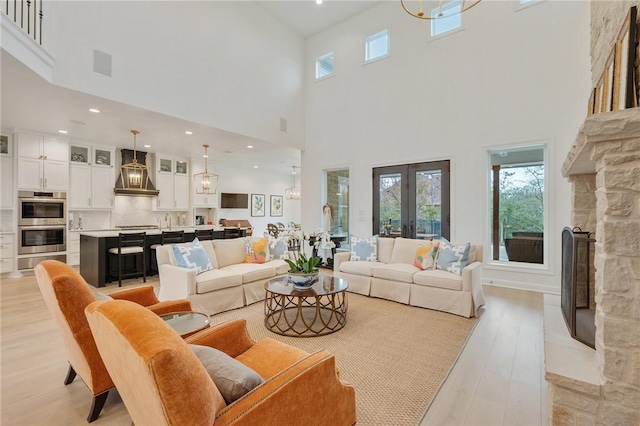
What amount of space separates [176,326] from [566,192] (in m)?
5.57

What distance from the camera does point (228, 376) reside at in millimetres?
1193

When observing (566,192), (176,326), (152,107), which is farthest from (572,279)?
(152,107)

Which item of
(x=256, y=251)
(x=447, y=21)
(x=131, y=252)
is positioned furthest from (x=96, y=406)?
(x=447, y=21)

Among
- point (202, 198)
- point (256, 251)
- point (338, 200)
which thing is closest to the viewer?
point (256, 251)

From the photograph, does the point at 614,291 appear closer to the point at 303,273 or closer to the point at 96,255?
the point at 303,273

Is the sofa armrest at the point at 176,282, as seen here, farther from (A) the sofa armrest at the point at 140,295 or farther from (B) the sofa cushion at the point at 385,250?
(B) the sofa cushion at the point at 385,250

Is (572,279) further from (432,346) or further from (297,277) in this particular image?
(297,277)

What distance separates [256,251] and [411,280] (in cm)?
239

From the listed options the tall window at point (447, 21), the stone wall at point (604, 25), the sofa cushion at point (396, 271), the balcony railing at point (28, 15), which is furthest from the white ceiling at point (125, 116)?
the stone wall at point (604, 25)

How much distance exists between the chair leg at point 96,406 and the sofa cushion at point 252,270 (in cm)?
227

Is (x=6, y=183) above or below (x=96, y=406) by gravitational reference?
above

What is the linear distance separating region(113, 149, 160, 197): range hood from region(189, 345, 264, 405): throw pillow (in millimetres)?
7360

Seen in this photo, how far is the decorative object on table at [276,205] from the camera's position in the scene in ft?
42.2

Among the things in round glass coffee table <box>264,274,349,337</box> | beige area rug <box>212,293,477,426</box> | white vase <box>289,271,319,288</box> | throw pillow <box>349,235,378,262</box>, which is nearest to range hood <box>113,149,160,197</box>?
beige area rug <box>212,293,477,426</box>
